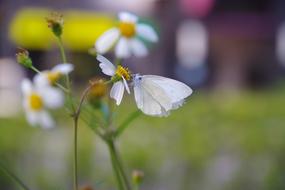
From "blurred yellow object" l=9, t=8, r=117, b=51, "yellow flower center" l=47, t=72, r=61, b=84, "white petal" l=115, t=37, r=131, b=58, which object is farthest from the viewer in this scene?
"blurred yellow object" l=9, t=8, r=117, b=51

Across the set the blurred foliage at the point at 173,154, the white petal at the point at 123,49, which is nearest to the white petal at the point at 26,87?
the white petal at the point at 123,49

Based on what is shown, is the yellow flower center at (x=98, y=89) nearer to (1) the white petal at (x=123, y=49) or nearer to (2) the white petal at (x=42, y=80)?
(2) the white petal at (x=42, y=80)

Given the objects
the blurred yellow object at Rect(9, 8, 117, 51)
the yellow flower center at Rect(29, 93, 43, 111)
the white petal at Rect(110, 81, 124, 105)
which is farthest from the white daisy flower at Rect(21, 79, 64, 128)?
the blurred yellow object at Rect(9, 8, 117, 51)

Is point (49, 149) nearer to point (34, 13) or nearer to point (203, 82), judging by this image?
point (34, 13)

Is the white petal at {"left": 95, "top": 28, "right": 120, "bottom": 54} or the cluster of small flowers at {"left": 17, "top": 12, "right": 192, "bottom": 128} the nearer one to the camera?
the cluster of small flowers at {"left": 17, "top": 12, "right": 192, "bottom": 128}

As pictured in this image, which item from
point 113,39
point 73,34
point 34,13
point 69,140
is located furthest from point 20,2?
point 113,39

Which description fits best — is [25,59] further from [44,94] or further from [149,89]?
[149,89]

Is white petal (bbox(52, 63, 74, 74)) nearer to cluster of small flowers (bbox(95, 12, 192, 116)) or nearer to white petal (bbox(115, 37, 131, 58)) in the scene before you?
cluster of small flowers (bbox(95, 12, 192, 116))
